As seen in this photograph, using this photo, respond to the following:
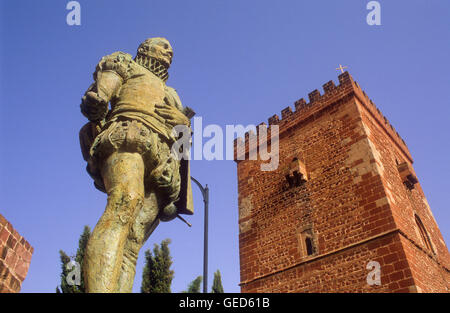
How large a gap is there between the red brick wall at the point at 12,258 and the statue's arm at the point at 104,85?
1.01 meters

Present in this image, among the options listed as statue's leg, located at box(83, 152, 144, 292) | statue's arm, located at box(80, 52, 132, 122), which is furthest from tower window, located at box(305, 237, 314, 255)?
statue's leg, located at box(83, 152, 144, 292)

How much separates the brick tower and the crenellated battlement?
54 mm

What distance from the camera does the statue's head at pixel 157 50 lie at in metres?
3.64

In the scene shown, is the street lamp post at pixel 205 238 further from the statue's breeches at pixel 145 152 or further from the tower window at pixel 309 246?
the tower window at pixel 309 246

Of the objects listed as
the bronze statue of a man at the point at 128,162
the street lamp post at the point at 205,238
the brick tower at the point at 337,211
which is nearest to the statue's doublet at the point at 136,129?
the bronze statue of a man at the point at 128,162

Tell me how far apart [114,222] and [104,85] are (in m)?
1.23

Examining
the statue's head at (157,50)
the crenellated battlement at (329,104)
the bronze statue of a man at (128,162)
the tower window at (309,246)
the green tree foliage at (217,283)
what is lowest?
the bronze statue of a man at (128,162)

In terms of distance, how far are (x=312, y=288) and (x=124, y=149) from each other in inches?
411

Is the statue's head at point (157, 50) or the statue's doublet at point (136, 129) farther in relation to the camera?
the statue's head at point (157, 50)

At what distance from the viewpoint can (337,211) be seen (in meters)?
12.2

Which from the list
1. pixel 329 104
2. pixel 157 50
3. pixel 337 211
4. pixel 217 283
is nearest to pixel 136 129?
pixel 157 50
